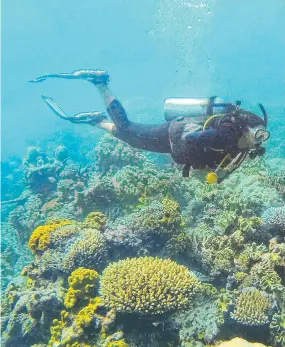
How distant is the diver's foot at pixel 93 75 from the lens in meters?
8.88

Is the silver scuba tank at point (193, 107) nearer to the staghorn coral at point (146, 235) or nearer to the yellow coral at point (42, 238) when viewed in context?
the staghorn coral at point (146, 235)

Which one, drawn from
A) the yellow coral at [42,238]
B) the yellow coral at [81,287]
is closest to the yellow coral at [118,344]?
the yellow coral at [81,287]

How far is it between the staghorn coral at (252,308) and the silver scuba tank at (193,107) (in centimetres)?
277

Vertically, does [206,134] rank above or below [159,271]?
above

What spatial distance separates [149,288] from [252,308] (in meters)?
1.26

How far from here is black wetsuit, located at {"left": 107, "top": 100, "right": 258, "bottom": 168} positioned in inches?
171

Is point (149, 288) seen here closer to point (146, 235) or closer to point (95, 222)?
point (146, 235)

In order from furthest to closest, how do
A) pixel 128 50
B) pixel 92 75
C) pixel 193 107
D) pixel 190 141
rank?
pixel 128 50 → pixel 92 75 → pixel 193 107 → pixel 190 141

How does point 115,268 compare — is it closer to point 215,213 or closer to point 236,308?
point 236,308

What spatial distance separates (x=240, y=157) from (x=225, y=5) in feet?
280

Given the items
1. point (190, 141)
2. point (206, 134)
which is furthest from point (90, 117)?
point (206, 134)

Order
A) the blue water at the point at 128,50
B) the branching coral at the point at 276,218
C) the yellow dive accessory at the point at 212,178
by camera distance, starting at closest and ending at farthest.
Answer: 1. the yellow dive accessory at the point at 212,178
2. the branching coral at the point at 276,218
3. the blue water at the point at 128,50

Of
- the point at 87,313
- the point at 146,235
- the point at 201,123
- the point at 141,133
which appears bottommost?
the point at 87,313

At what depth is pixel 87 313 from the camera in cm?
457
